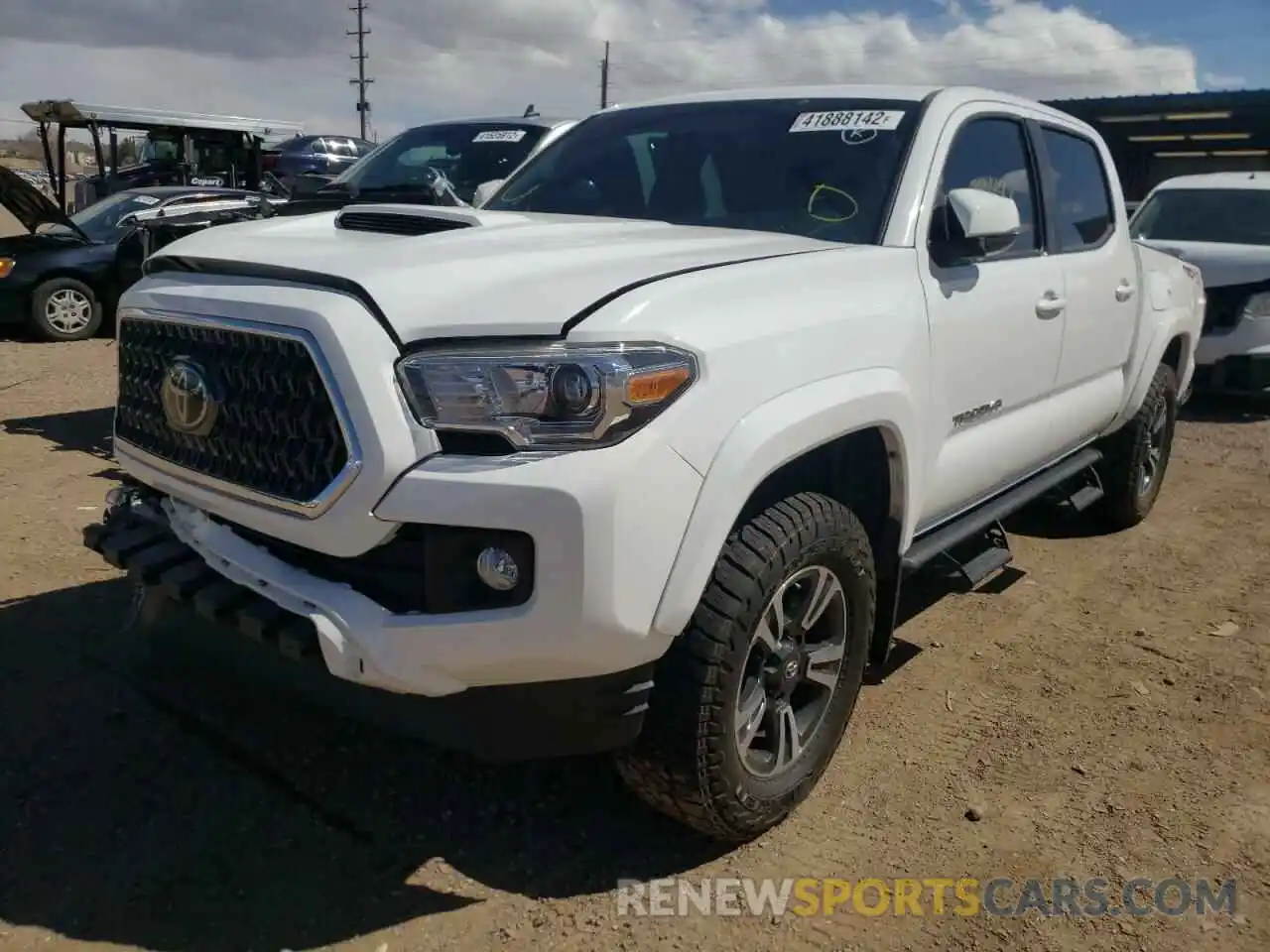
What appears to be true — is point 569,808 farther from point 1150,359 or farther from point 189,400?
point 1150,359

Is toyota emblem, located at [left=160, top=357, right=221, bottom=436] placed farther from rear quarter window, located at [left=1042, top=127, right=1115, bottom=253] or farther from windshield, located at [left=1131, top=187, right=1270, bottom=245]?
windshield, located at [left=1131, top=187, right=1270, bottom=245]

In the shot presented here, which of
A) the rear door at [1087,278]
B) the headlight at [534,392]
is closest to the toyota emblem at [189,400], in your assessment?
the headlight at [534,392]

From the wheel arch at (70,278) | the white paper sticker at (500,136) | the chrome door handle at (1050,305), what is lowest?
the wheel arch at (70,278)

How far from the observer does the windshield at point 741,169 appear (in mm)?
3393

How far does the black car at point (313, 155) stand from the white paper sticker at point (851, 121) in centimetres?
1757

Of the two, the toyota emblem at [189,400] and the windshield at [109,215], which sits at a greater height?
the windshield at [109,215]

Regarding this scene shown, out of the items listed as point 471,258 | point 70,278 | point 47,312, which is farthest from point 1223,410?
point 47,312

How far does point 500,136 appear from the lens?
7047mm

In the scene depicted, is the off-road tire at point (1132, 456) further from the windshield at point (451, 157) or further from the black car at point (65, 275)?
the black car at point (65, 275)

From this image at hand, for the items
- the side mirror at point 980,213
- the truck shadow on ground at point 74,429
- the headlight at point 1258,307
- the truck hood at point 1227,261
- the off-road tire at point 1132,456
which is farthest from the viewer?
the truck hood at point 1227,261

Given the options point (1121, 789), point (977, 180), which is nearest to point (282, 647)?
point (1121, 789)

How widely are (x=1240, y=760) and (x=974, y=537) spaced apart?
104cm

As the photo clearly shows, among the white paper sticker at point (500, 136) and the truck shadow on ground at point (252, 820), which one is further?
the white paper sticker at point (500, 136)

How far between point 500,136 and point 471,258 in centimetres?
485
